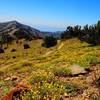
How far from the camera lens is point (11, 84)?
16297 mm

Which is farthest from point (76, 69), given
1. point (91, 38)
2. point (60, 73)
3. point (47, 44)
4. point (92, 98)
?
point (47, 44)

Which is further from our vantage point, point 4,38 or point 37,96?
point 4,38

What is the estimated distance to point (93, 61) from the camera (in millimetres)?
21328

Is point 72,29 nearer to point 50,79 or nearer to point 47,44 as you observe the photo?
point 47,44

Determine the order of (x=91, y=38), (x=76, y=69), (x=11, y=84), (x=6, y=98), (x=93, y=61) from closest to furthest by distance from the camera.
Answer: (x=6, y=98) < (x=11, y=84) < (x=76, y=69) < (x=93, y=61) < (x=91, y=38)

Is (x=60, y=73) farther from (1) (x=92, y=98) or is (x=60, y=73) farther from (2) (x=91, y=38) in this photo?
(2) (x=91, y=38)

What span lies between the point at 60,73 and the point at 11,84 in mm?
3010

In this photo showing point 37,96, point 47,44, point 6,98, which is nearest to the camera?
point 37,96

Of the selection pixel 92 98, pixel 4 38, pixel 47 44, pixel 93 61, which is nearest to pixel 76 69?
pixel 93 61

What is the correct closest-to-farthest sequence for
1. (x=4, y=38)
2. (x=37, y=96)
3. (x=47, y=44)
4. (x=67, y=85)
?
(x=37, y=96), (x=67, y=85), (x=47, y=44), (x=4, y=38)

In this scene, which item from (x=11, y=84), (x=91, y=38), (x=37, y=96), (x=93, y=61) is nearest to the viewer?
(x=37, y=96)

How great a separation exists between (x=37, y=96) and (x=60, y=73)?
700 cm

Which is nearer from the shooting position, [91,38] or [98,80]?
[98,80]

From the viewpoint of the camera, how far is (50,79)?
13953 millimetres
